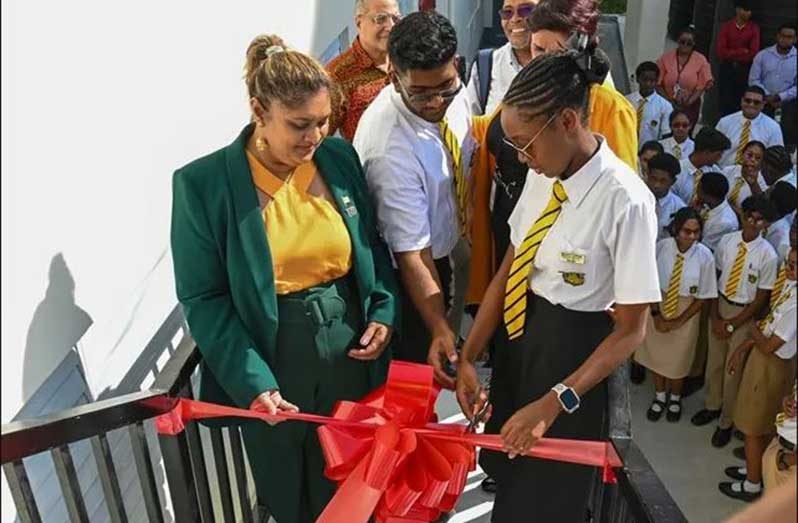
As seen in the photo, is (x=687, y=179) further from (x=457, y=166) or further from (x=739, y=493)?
(x=457, y=166)

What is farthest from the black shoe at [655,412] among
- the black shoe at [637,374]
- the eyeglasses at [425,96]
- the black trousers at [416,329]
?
the eyeglasses at [425,96]

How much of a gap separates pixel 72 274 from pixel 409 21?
1.12 metres

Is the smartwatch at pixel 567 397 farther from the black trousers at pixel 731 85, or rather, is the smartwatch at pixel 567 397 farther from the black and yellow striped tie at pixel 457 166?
the black trousers at pixel 731 85

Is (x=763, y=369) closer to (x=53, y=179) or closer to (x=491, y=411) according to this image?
(x=491, y=411)

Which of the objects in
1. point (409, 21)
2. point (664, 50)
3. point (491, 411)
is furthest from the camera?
point (664, 50)

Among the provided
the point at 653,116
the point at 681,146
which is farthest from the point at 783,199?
the point at 653,116

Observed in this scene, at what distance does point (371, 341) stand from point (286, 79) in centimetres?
77

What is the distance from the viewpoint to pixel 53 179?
1.87 m

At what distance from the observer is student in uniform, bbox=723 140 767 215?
4594mm

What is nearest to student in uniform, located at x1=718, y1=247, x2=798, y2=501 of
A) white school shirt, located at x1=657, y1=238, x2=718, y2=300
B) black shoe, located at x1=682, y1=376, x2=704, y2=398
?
white school shirt, located at x1=657, y1=238, x2=718, y2=300

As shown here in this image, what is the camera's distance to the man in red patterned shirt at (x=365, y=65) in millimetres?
3201

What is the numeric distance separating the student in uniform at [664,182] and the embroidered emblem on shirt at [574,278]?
2705mm

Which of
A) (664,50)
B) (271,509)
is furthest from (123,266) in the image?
(664,50)

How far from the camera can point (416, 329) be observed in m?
2.71
